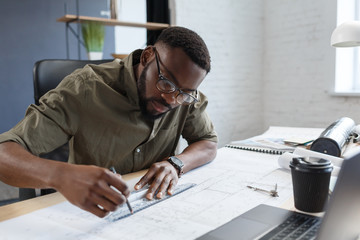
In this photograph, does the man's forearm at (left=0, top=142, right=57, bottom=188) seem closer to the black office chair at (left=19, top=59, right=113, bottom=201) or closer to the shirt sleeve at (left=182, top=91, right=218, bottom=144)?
the black office chair at (left=19, top=59, right=113, bottom=201)

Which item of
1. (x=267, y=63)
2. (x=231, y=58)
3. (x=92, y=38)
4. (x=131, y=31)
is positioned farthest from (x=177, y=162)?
(x=267, y=63)

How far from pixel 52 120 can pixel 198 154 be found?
540 millimetres

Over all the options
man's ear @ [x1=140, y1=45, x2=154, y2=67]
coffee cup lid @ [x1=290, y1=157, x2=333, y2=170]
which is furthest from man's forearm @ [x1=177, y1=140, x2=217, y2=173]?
coffee cup lid @ [x1=290, y1=157, x2=333, y2=170]

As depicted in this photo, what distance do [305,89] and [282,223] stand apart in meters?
3.12

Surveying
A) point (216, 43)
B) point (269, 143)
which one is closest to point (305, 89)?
point (216, 43)

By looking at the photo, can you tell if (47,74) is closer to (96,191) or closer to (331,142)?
(96,191)

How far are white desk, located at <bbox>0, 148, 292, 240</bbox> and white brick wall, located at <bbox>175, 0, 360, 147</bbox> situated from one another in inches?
98.4

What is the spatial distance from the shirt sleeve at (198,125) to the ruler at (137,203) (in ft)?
1.55

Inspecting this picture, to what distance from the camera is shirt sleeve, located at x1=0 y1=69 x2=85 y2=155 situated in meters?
1.02

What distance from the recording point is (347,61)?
341 cm

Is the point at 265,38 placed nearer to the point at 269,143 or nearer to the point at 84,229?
the point at 269,143

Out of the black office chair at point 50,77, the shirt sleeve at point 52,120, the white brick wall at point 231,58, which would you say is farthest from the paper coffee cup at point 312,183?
the white brick wall at point 231,58

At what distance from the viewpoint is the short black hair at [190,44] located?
107cm

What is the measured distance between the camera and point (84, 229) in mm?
774
